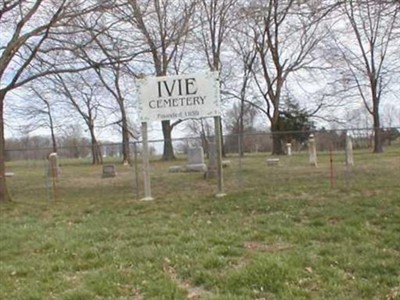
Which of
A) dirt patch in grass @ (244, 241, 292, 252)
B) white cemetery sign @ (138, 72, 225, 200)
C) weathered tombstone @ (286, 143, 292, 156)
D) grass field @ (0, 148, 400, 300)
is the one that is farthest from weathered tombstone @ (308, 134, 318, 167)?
dirt patch in grass @ (244, 241, 292, 252)

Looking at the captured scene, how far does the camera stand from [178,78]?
1259cm

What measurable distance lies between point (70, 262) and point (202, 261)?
1.78 m

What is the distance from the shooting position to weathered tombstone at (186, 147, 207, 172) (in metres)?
23.1

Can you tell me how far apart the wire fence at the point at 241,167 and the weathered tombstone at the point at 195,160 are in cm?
5

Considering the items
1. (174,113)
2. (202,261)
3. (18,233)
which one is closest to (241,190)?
(174,113)

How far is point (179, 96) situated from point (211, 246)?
245 inches

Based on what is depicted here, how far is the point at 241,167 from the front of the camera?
21.5 m

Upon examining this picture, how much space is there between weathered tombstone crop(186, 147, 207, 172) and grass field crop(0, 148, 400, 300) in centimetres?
960

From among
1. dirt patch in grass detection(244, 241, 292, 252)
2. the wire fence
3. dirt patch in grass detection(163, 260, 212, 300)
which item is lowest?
dirt patch in grass detection(163, 260, 212, 300)

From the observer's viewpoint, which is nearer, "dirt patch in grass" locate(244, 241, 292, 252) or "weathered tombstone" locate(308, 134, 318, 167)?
"dirt patch in grass" locate(244, 241, 292, 252)

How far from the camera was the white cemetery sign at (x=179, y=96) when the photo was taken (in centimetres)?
1255

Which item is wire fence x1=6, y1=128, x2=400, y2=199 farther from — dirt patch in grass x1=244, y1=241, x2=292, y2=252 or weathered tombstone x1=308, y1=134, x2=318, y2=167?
dirt patch in grass x1=244, y1=241, x2=292, y2=252

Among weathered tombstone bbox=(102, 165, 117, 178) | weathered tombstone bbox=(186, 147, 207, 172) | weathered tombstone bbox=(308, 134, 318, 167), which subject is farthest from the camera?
weathered tombstone bbox=(102, 165, 117, 178)

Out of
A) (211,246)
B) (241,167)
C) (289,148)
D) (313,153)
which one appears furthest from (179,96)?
(289,148)
